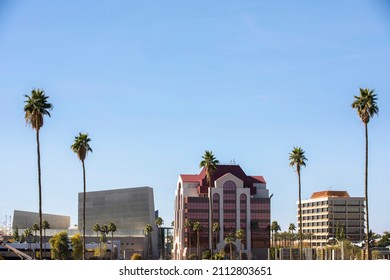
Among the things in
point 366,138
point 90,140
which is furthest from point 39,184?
point 366,138

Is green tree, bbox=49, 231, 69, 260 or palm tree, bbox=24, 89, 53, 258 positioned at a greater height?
palm tree, bbox=24, 89, 53, 258

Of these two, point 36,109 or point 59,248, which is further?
point 59,248

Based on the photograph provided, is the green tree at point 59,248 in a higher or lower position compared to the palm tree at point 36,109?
lower

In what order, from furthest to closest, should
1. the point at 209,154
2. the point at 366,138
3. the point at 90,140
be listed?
the point at 209,154, the point at 90,140, the point at 366,138

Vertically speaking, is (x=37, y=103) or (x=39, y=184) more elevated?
(x=37, y=103)

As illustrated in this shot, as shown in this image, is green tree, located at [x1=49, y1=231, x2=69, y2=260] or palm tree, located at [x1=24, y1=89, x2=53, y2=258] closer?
palm tree, located at [x1=24, y1=89, x2=53, y2=258]

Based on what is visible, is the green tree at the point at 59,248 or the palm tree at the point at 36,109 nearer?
the palm tree at the point at 36,109
